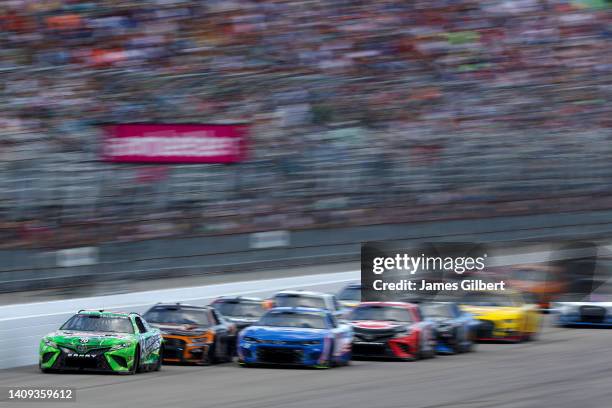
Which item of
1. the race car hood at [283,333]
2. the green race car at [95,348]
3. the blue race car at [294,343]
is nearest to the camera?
the green race car at [95,348]

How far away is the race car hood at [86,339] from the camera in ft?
39.7

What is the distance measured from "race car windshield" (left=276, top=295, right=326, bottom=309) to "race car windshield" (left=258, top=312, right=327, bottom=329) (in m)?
2.78

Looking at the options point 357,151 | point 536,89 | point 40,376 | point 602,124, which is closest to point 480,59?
point 536,89

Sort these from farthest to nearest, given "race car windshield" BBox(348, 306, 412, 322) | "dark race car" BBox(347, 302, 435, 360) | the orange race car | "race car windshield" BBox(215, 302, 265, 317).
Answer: the orange race car → "race car windshield" BBox(215, 302, 265, 317) → "race car windshield" BBox(348, 306, 412, 322) → "dark race car" BBox(347, 302, 435, 360)

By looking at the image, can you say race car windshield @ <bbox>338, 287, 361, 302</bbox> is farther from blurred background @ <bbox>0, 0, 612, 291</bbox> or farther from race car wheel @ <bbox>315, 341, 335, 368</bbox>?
race car wheel @ <bbox>315, 341, 335, 368</bbox>

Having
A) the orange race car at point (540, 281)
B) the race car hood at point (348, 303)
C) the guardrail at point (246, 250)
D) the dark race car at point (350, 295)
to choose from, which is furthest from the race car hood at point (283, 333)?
the orange race car at point (540, 281)

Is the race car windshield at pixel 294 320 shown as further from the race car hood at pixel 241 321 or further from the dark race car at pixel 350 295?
the dark race car at pixel 350 295

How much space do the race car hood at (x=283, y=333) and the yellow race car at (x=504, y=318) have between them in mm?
5019

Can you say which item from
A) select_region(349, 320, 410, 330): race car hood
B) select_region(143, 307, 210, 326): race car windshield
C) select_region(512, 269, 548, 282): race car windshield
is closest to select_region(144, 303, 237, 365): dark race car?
select_region(143, 307, 210, 326): race car windshield

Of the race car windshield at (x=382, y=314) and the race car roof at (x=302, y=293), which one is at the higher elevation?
the race car windshield at (x=382, y=314)

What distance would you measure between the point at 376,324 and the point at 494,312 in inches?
142

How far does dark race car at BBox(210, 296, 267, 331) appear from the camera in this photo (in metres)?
16.2

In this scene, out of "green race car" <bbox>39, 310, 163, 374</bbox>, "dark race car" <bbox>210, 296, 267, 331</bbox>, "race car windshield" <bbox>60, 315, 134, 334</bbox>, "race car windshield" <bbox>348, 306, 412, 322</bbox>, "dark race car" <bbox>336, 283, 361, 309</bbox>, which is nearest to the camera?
"green race car" <bbox>39, 310, 163, 374</bbox>

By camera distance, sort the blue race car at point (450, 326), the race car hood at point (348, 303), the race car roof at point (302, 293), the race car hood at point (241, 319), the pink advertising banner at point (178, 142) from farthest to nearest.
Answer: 1. the race car hood at point (348, 303)
2. the pink advertising banner at point (178, 142)
3. the race car roof at point (302, 293)
4. the blue race car at point (450, 326)
5. the race car hood at point (241, 319)
